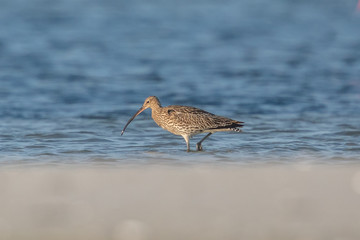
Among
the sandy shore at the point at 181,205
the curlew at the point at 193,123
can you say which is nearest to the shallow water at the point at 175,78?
the curlew at the point at 193,123

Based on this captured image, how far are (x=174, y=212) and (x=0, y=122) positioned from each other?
26.5 ft

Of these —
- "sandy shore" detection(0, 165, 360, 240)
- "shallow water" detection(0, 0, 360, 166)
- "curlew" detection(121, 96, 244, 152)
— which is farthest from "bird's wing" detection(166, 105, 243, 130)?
"sandy shore" detection(0, 165, 360, 240)

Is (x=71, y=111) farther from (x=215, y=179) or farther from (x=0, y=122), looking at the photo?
(x=215, y=179)

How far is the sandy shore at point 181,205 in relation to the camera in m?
5.82

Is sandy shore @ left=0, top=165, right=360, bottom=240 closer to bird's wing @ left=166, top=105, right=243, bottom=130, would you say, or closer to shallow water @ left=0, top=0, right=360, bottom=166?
shallow water @ left=0, top=0, right=360, bottom=166

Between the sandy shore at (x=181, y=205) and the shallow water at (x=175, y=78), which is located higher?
the shallow water at (x=175, y=78)

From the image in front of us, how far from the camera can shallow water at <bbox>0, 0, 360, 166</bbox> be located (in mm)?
11273

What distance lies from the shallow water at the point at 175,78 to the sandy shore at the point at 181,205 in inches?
126

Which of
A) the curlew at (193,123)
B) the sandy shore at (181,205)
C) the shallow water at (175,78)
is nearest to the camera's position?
the sandy shore at (181,205)

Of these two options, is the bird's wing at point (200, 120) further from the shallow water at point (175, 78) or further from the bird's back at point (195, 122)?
the shallow water at point (175, 78)

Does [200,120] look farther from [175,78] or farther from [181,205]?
[175,78]

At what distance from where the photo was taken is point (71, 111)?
49.1ft

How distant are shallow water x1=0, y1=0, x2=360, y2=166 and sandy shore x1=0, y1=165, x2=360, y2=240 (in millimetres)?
3200

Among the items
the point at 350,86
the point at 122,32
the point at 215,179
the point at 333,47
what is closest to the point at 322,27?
the point at 333,47
